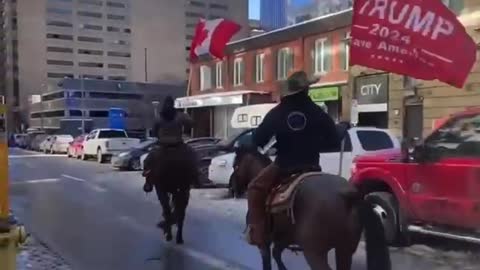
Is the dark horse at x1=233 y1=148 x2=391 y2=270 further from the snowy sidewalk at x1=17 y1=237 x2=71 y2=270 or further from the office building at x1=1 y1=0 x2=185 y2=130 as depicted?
the office building at x1=1 y1=0 x2=185 y2=130

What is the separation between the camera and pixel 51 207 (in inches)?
581

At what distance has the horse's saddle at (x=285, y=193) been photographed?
5254 mm

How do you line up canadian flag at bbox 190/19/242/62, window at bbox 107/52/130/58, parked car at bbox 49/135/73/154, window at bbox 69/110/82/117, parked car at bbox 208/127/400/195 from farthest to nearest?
1. window at bbox 107/52/130/58
2. window at bbox 69/110/82/117
3. parked car at bbox 49/135/73/154
4. canadian flag at bbox 190/19/242/62
5. parked car at bbox 208/127/400/195

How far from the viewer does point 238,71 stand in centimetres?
4272

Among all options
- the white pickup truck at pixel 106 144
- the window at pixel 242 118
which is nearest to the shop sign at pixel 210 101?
the window at pixel 242 118

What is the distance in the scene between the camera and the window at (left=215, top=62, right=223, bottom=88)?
45237 mm

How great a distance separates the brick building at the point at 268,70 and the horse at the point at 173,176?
16968 mm

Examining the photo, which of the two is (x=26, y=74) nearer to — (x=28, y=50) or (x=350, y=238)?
(x=28, y=50)

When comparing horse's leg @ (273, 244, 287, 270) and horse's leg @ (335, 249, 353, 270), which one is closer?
horse's leg @ (335, 249, 353, 270)

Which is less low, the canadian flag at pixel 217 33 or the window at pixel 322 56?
the canadian flag at pixel 217 33

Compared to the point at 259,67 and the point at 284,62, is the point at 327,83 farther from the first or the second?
the point at 259,67

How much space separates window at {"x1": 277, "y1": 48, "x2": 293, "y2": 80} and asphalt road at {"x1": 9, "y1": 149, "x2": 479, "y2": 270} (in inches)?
740

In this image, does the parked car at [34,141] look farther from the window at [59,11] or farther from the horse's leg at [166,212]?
the window at [59,11]

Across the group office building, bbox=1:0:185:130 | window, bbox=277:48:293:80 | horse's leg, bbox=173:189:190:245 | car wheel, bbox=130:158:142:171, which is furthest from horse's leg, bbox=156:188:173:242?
office building, bbox=1:0:185:130
